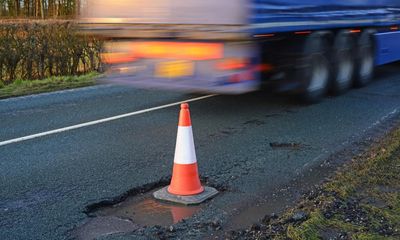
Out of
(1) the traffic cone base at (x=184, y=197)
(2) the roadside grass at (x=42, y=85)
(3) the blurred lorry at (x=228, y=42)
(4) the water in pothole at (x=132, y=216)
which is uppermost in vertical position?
(3) the blurred lorry at (x=228, y=42)

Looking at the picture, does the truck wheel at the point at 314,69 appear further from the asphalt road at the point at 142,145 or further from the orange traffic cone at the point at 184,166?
the orange traffic cone at the point at 184,166

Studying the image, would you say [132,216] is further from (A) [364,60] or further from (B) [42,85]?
(A) [364,60]

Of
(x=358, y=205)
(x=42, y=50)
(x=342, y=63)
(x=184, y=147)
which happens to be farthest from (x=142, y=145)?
(x=42, y=50)

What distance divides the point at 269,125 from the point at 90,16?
3535mm

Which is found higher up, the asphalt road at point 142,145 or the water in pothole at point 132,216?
the asphalt road at point 142,145

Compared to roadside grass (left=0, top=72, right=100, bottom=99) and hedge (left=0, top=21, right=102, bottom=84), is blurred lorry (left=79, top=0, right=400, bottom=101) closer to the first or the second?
roadside grass (left=0, top=72, right=100, bottom=99)

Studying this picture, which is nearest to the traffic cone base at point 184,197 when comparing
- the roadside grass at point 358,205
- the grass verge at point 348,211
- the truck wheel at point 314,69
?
the grass verge at point 348,211

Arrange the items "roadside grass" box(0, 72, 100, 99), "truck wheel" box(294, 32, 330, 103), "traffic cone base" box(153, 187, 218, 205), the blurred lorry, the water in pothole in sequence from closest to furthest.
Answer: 1. the water in pothole
2. "traffic cone base" box(153, 187, 218, 205)
3. the blurred lorry
4. "truck wheel" box(294, 32, 330, 103)
5. "roadside grass" box(0, 72, 100, 99)

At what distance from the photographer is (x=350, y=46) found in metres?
10.7

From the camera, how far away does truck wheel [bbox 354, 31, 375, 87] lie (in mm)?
11133

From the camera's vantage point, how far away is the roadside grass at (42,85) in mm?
10879

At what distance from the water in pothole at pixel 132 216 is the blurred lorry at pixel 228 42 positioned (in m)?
3.26

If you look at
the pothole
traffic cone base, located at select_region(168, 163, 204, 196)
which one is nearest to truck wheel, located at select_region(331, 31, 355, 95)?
traffic cone base, located at select_region(168, 163, 204, 196)

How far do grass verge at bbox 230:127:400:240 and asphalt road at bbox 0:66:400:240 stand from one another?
51 cm
